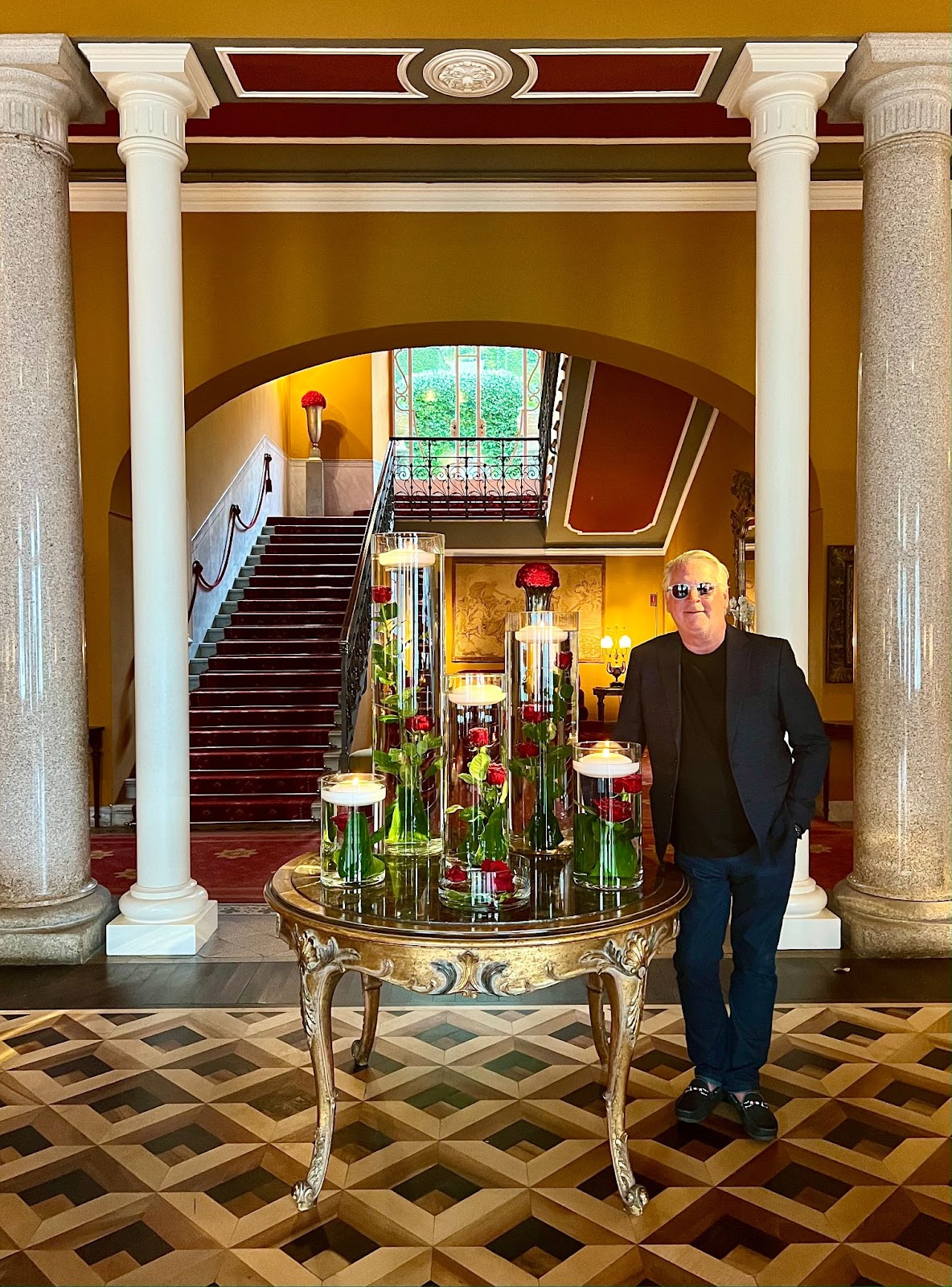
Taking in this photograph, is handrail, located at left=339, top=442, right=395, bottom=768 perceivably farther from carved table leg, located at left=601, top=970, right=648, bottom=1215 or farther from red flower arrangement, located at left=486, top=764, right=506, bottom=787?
carved table leg, located at left=601, top=970, right=648, bottom=1215

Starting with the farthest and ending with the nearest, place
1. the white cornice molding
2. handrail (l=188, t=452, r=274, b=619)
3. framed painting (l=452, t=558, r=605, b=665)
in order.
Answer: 1. framed painting (l=452, t=558, r=605, b=665)
2. handrail (l=188, t=452, r=274, b=619)
3. the white cornice molding

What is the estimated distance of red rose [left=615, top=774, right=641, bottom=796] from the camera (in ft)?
9.68

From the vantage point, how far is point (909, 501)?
16.2 feet

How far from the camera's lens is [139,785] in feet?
16.8

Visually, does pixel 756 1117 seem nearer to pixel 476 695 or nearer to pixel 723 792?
pixel 723 792

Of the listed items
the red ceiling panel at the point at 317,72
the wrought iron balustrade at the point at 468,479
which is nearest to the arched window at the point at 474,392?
the wrought iron balustrade at the point at 468,479

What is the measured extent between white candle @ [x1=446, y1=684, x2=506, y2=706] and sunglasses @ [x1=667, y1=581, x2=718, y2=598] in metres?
0.63

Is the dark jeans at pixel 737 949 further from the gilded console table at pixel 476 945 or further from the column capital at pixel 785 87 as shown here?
the column capital at pixel 785 87

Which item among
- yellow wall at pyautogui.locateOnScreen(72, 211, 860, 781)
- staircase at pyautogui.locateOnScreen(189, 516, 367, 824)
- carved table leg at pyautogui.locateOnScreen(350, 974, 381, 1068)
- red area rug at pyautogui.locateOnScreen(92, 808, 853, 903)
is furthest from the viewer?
staircase at pyautogui.locateOnScreen(189, 516, 367, 824)

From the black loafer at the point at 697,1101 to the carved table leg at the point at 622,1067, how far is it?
1.53ft

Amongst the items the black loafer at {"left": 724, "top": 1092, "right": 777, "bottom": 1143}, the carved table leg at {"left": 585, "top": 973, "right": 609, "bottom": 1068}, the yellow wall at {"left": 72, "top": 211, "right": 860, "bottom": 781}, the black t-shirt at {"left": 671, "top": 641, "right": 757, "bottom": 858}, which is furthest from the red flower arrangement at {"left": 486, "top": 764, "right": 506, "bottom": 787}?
the yellow wall at {"left": 72, "top": 211, "right": 860, "bottom": 781}

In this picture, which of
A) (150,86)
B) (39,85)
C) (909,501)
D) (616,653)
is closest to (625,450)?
(616,653)

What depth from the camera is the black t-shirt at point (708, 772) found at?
3.23 metres

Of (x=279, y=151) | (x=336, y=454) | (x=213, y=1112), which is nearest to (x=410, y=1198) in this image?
(x=213, y=1112)
